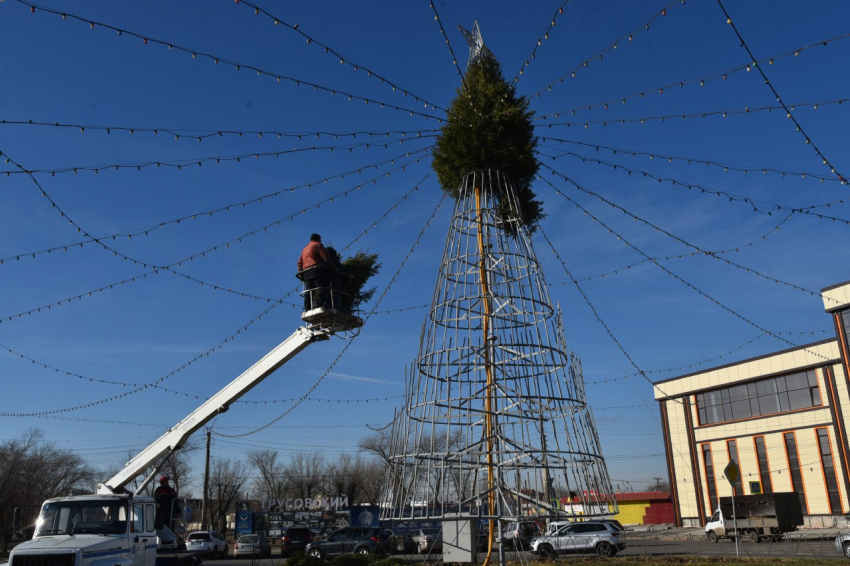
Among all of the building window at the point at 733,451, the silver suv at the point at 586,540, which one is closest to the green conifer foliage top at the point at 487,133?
the silver suv at the point at 586,540

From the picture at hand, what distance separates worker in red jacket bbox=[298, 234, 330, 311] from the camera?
36.2ft

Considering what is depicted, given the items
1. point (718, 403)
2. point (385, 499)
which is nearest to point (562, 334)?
point (385, 499)

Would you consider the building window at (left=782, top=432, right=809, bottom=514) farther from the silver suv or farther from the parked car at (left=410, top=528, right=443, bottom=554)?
the parked car at (left=410, top=528, right=443, bottom=554)

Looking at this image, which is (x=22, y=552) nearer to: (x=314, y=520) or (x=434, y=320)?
(x=434, y=320)

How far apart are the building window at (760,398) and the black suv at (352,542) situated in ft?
77.8

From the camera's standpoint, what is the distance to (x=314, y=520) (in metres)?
36.9

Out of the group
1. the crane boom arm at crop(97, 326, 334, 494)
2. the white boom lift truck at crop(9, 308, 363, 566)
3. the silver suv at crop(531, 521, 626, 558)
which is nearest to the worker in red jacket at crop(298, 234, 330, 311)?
the white boom lift truck at crop(9, 308, 363, 566)

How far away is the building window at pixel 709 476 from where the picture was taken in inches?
1476

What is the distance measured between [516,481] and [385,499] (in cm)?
170

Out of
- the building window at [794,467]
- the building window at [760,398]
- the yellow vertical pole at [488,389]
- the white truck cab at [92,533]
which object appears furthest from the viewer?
the building window at [760,398]

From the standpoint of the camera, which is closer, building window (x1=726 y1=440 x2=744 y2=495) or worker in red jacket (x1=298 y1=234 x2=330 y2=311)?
worker in red jacket (x1=298 y1=234 x2=330 y2=311)

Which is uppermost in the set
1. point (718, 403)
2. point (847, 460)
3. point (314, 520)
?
point (718, 403)

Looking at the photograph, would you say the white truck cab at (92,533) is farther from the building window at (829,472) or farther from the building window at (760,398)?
the building window at (760,398)

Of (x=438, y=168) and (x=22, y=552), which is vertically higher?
(x=438, y=168)
